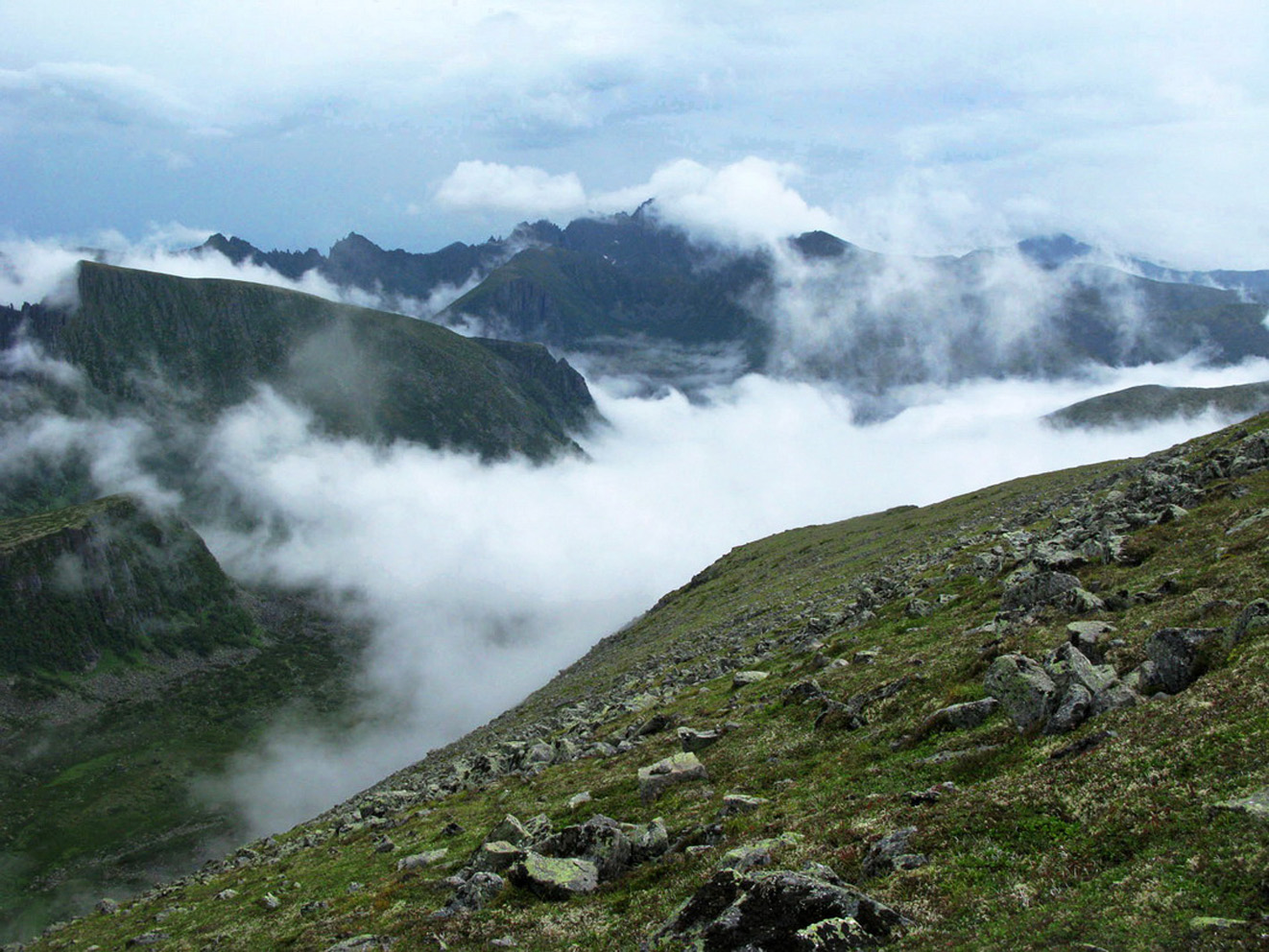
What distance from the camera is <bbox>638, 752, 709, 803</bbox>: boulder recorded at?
1265 inches

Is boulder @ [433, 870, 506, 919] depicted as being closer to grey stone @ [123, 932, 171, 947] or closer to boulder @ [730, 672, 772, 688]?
grey stone @ [123, 932, 171, 947]

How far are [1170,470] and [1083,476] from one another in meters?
59.3

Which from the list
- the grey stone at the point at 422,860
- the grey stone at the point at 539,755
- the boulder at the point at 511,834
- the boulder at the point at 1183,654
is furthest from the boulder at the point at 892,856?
the grey stone at the point at 539,755

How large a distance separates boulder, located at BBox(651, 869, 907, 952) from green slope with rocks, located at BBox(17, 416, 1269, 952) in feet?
0.18

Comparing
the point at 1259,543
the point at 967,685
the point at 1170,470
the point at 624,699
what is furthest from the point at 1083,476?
the point at 967,685

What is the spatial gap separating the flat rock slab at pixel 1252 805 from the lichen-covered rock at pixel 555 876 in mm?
17102

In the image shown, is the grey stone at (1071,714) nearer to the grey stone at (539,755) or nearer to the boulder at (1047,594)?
the boulder at (1047,594)

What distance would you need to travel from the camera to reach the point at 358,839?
161 feet

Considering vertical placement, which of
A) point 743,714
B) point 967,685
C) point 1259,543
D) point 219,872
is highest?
point 1259,543

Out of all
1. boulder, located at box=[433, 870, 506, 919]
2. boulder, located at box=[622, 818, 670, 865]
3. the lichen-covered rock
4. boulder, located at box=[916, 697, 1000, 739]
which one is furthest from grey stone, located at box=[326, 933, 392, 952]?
boulder, located at box=[916, 697, 1000, 739]

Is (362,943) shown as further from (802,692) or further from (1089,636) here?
(1089,636)

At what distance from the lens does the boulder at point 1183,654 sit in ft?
70.7

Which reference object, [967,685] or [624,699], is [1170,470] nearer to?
[967,685]

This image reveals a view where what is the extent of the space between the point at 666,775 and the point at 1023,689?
616 inches
